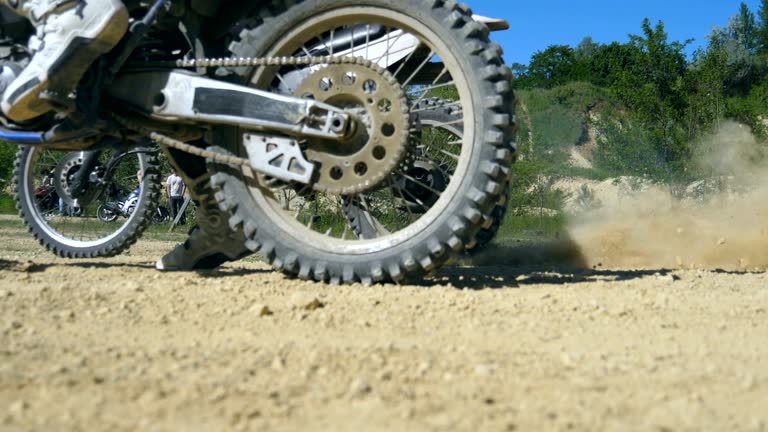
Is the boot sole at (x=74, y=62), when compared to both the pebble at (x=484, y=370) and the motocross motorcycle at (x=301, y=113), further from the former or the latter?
the pebble at (x=484, y=370)

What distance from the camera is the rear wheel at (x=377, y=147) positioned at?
14.9 feet

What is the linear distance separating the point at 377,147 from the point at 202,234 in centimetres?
177

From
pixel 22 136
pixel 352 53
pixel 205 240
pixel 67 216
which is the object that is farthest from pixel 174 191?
pixel 352 53

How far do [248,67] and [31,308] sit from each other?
2.00 m

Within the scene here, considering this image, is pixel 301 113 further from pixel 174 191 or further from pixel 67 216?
pixel 174 191

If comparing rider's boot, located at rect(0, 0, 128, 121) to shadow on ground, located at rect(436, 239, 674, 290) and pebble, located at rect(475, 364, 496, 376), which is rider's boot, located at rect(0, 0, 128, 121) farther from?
pebble, located at rect(475, 364, 496, 376)

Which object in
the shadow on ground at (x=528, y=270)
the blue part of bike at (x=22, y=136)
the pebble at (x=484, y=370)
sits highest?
the blue part of bike at (x=22, y=136)

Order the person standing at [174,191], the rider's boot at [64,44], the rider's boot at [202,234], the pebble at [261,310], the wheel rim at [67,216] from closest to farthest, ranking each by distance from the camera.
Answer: the pebble at [261,310] → the rider's boot at [64,44] → the rider's boot at [202,234] → the wheel rim at [67,216] → the person standing at [174,191]

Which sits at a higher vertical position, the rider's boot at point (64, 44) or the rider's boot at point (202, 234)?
the rider's boot at point (64, 44)

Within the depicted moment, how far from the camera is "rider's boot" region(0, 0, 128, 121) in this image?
4797 millimetres

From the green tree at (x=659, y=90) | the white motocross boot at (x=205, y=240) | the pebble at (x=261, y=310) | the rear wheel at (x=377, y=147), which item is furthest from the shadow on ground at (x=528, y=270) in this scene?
the green tree at (x=659, y=90)

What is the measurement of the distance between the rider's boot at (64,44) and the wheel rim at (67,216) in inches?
92.8

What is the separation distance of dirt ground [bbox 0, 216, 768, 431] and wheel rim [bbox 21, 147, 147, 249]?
2.71 m

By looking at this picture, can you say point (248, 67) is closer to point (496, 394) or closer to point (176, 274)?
point (176, 274)
